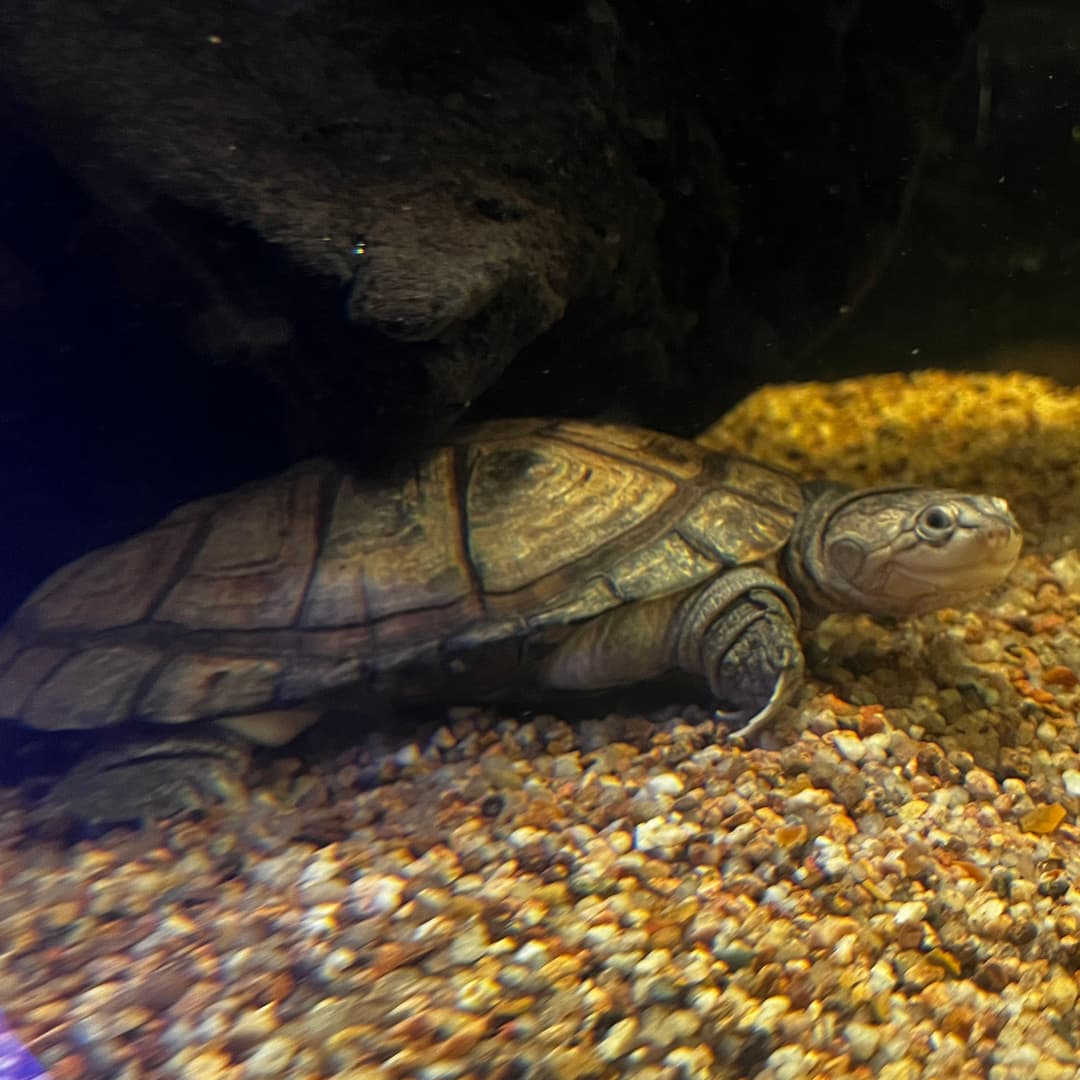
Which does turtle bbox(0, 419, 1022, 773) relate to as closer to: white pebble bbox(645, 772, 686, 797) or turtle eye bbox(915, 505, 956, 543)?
turtle eye bbox(915, 505, 956, 543)

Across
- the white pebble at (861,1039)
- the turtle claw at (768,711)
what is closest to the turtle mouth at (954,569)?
the turtle claw at (768,711)

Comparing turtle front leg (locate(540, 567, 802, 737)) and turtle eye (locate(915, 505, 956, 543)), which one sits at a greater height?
turtle eye (locate(915, 505, 956, 543))

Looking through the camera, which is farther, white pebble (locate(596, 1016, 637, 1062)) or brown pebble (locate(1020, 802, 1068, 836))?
brown pebble (locate(1020, 802, 1068, 836))

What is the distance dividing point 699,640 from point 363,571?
3.70 feet

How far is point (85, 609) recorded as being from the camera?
307 centimetres

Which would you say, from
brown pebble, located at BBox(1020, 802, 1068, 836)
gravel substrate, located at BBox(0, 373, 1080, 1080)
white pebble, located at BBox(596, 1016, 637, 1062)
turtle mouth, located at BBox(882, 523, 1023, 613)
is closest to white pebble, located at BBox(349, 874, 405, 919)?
gravel substrate, located at BBox(0, 373, 1080, 1080)

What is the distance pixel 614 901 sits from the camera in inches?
76.2

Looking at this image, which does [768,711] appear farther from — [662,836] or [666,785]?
[662,836]

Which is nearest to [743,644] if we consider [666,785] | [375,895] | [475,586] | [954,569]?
[666,785]

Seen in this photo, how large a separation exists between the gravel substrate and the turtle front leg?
0.15m

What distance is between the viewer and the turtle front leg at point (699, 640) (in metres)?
2.78

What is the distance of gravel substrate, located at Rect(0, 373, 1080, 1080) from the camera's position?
158 centimetres

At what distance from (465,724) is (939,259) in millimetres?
3747

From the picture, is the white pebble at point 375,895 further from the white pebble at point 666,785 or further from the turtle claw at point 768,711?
the turtle claw at point 768,711
